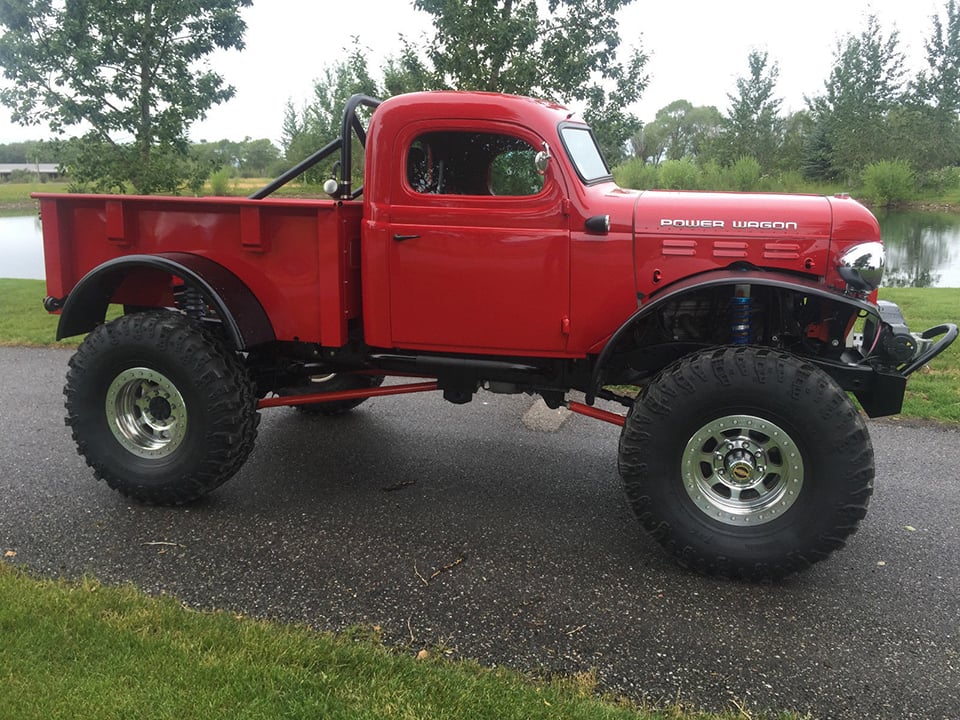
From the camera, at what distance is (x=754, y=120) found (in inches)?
1384

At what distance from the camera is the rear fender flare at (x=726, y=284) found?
11.5ft

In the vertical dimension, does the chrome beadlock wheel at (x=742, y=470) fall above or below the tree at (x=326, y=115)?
below

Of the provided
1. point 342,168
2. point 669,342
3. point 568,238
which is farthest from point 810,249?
point 342,168

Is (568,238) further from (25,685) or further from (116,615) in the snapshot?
(25,685)

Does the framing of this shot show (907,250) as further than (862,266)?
Yes

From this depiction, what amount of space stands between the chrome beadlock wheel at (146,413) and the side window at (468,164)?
1798 mm

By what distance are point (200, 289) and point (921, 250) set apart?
19609 millimetres

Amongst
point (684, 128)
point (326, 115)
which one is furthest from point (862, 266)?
point (684, 128)

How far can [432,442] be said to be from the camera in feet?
17.6

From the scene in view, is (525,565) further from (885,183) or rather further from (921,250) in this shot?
(885,183)

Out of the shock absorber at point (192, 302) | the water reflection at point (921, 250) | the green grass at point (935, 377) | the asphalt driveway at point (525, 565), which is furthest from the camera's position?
the water reflection at point (921, 250)

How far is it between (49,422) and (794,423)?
5.14 meters

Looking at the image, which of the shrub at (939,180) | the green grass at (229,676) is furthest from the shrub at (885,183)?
the green grass at (229,676)

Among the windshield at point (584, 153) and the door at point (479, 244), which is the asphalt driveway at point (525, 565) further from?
the windshield at point (584, 153)
